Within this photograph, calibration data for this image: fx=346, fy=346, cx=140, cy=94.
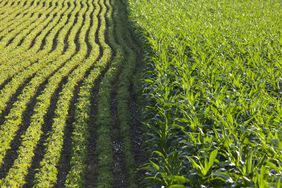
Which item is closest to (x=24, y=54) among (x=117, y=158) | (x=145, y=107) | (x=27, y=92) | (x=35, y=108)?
(x=27, y=92)

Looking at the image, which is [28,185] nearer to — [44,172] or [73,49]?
[44,172]

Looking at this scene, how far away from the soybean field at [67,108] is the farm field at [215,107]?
98 cm

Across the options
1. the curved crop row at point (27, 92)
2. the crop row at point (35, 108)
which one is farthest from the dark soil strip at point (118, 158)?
the curved crop row at point (27, 92)

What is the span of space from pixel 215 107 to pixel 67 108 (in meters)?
5.37

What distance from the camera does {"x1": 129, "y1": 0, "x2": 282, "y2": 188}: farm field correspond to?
6.26m

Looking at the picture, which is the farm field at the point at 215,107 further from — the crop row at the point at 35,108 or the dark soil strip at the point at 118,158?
the crop row at the point at 35,108

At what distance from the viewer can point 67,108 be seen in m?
11.8

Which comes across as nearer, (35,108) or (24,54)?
(35,108)

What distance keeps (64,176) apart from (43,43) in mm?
13162

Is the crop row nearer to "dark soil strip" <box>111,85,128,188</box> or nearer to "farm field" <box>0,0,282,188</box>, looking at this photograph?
"farm field" <box>0,0,282,188</box>

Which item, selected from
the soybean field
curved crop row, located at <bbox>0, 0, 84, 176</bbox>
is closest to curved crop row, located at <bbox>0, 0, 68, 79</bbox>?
the soybean field

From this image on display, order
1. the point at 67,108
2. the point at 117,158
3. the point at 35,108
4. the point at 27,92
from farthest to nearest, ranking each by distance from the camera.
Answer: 1. the point at 27,92
2. the point at 67,108
3. the point at 35,108
4. the point at 117,158

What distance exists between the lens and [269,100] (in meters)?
8.43

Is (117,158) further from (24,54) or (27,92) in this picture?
(24,54)
